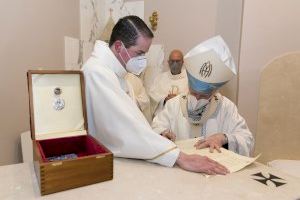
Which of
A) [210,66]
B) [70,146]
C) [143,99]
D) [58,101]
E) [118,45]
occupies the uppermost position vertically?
[118,45]

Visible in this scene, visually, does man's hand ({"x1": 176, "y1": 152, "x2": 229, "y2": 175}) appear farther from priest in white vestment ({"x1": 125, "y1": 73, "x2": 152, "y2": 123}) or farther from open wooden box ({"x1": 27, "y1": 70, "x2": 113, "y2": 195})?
priest in white vestment ({"x1": 125, "y1": 73, "x2": 152, "y2": 123})

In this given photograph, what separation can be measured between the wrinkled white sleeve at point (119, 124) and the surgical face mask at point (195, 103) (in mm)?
624

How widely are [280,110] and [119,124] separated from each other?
1.73 meters

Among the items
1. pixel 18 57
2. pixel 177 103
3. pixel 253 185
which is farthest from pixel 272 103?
pixel 18 57

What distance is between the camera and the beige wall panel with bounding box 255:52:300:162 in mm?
2521

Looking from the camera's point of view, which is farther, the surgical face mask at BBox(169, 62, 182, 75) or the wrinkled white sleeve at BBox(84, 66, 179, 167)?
the surgical face mask at BBox(169, 62, 182, 75)

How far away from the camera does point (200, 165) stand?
1313 millimetres

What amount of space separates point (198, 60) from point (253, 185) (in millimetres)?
888

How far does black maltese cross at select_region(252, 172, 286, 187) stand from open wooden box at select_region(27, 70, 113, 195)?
0.63 metres

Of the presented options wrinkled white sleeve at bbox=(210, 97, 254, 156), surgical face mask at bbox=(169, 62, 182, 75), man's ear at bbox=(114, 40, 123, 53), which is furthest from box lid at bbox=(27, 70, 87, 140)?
surgical face mask at bbox=(169, 62, 182, 75)

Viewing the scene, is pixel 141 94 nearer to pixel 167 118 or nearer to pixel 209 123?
pixel 167 118

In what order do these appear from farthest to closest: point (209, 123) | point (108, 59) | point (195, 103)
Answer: point (209, 123) → point (195, 103) → point (108, 59)

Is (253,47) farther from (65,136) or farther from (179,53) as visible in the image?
(65,136)

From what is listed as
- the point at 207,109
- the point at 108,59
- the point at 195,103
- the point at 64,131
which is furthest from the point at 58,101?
the point at 207,109
